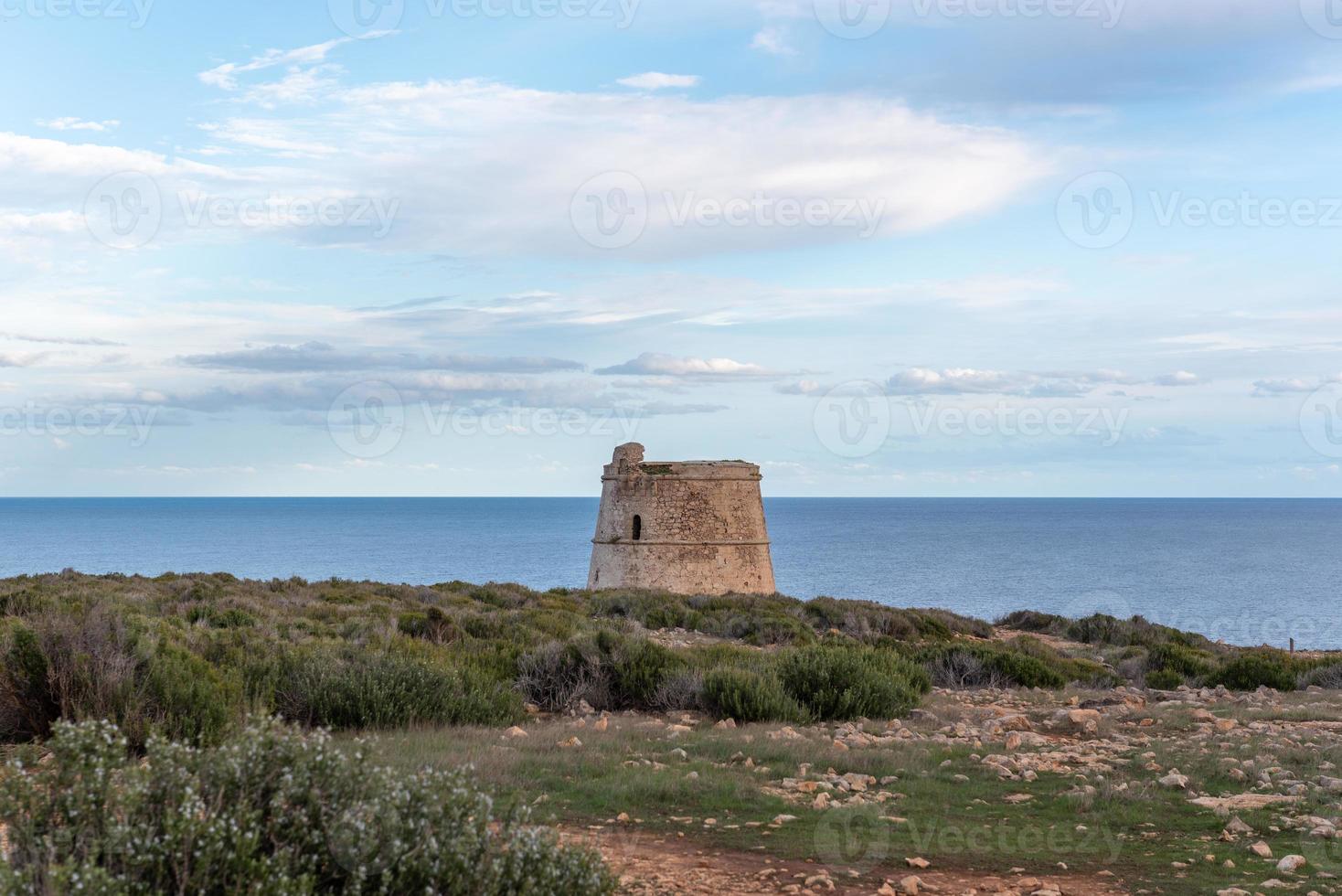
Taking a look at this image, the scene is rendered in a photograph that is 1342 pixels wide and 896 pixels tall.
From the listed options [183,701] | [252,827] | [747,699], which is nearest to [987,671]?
[747,699]

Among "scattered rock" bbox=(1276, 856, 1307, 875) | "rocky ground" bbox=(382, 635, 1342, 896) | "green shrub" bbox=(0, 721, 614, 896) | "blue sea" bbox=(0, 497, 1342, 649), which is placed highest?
"green shrub" bbox=(0, 721, 614, 896)

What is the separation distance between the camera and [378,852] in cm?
354

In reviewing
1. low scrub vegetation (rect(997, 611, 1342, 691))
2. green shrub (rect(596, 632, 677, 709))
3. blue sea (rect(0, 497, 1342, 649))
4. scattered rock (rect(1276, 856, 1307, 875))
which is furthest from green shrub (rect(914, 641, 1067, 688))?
blue sea (rect(0, 497, 1342, 649))

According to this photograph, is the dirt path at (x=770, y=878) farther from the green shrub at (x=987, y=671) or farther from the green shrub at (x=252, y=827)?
the green shrub at (x=987, y=671)

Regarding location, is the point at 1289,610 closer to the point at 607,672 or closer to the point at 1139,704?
the point at 1139,704

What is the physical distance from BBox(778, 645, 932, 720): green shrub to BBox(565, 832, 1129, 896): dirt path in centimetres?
481

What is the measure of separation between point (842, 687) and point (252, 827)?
8035 millimetres

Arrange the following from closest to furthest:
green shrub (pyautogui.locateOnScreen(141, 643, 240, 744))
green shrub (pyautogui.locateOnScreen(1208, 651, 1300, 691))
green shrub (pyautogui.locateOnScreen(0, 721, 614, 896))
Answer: green shrub (pyautogui.locateOnScreen(0, 721, 614, 896)) → green shrub (pyautogui.locateOnScreen(141, 643, 240, 744)) → green shrub (pyautogui.locateOnScreen(1208, 651, 1300, 691))

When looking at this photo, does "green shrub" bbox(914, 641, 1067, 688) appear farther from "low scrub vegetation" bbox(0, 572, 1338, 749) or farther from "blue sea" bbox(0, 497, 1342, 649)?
"blue sea" bbox(0, 497, 1342, 649)

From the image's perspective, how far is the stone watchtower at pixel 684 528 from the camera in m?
31.4

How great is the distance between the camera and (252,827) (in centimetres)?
342

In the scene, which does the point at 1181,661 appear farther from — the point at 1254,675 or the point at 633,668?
the point at 633,668

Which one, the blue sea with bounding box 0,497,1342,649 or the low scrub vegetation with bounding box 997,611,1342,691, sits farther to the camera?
the blue sea with bounding box 0,497,1342,649

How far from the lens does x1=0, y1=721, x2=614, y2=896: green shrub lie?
10.7 feet
